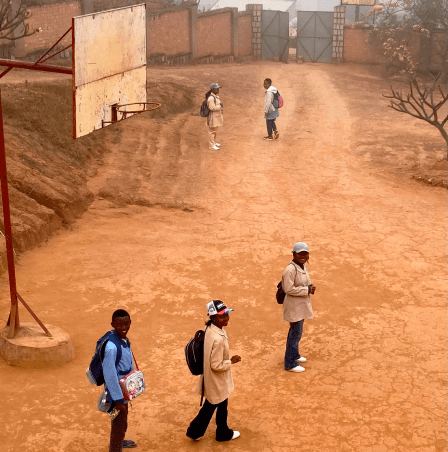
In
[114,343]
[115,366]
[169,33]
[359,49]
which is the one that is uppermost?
[169,33]

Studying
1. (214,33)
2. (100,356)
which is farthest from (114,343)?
(214,33)

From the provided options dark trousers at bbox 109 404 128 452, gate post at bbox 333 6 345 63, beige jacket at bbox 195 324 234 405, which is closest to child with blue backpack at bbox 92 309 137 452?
dark trousers at bbox 109 404 128 452

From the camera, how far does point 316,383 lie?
8586 mm

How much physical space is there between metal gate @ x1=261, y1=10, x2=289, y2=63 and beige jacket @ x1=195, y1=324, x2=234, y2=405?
2609cm

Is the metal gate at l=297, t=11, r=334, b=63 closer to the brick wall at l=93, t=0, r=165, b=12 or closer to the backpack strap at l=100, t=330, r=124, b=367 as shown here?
the brick wall at l=93, t=0, r=165, b=12

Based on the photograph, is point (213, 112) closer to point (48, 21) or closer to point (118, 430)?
point (48, 21)

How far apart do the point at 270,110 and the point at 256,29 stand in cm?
1414

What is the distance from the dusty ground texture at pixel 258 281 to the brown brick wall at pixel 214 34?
856cm

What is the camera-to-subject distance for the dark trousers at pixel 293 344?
338 inches

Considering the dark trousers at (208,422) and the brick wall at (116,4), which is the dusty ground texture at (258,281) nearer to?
the dark trousers at (208,422)

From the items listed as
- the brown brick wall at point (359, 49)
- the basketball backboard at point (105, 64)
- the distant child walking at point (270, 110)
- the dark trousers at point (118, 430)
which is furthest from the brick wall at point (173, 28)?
the dark trousers at point (118, 430)

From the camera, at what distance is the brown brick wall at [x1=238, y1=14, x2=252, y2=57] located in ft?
100

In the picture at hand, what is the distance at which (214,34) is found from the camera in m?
28.8

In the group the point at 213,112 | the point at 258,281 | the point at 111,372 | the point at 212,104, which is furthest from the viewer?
the point at 213,112
